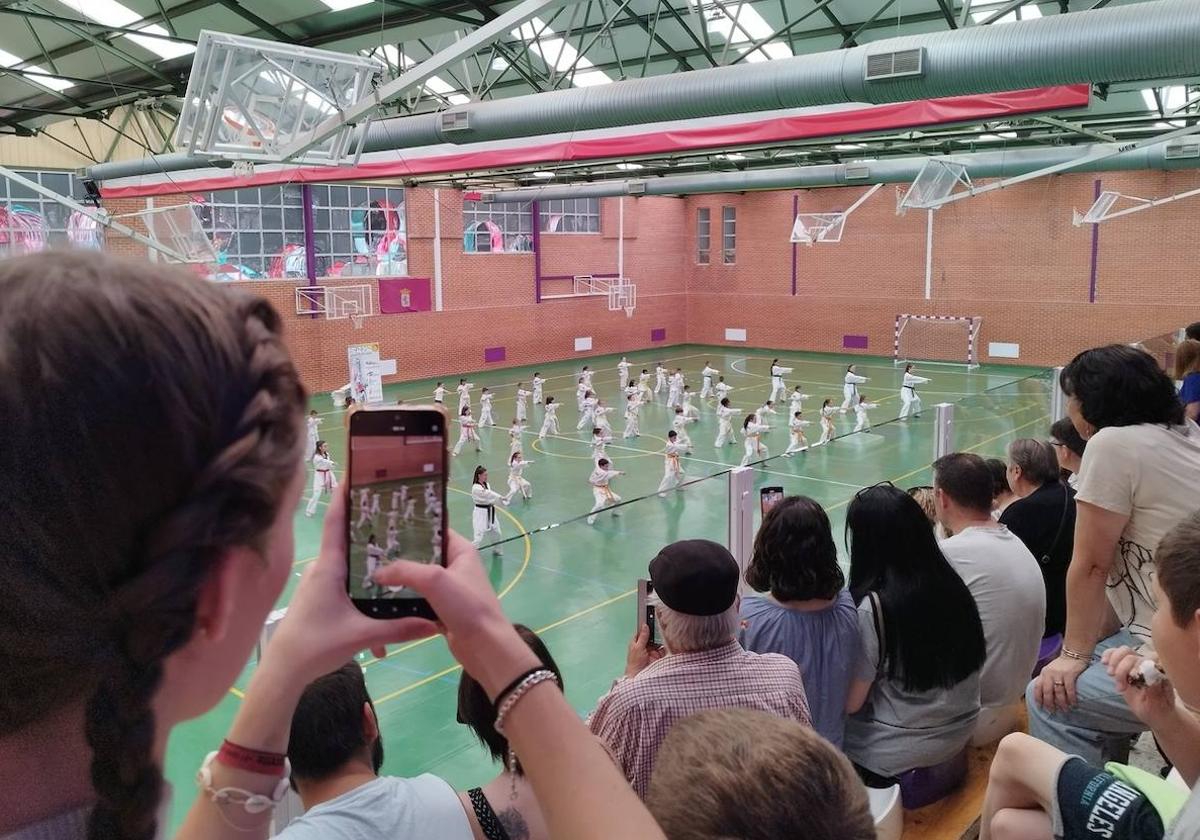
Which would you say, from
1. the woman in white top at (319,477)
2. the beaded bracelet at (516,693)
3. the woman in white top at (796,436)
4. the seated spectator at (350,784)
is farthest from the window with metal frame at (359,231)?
the beaded bracelet at (516,693)

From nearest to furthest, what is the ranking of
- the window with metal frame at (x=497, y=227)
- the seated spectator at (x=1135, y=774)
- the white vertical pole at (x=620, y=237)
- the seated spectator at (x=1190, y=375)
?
1. the seated spectator at (x=1135, y=774)
2. the seated spectator at (x=1190, y=375)
3. the window with metal frame at (x=497, y=227)
4. the white vertical pole at (x=620, y=237)

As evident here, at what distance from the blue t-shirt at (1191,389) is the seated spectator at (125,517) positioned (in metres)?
8.11

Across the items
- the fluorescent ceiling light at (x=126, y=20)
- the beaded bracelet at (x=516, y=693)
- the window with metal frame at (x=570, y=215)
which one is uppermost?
the fluorescent ceiling light at (x=126, y=20)

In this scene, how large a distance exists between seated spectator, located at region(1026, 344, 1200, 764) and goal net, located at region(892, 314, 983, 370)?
1006 inches

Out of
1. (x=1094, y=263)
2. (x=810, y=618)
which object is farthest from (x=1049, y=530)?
(x=1094, y=263)

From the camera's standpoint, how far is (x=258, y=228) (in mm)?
23359

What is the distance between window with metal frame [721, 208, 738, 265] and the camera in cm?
3259

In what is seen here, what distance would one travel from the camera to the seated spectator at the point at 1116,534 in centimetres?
340

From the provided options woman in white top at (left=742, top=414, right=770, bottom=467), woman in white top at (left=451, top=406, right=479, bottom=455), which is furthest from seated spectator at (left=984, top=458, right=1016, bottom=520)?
woman in white top at (left=451, top=406, right=479, bottom=455)

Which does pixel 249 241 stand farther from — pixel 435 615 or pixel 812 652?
pixel 435 615

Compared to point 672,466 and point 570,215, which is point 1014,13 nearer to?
point 672,466

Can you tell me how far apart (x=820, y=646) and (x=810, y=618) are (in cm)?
11

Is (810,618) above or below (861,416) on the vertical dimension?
above

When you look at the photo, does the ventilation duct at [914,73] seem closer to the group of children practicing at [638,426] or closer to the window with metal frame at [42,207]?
the group of children practicing at [638,426]
